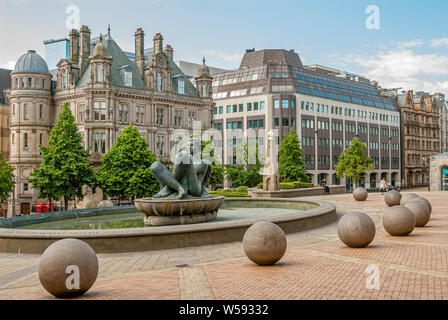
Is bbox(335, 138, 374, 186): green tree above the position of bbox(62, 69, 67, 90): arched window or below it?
below

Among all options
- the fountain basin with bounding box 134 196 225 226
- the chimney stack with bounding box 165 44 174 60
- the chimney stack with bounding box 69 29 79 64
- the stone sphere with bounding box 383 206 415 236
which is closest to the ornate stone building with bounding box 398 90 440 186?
the chimney stack with bounding box 165 44 174 60

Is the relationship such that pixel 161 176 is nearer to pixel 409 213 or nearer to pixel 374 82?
pixel 409 213

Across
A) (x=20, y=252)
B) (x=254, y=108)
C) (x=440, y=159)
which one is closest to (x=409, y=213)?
(x=20, y=252)

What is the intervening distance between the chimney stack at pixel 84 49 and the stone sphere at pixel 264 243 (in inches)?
1936

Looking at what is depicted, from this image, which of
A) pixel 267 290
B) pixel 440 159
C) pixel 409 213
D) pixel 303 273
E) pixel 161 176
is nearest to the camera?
pixel 267 290

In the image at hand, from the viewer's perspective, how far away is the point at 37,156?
56.0 meters

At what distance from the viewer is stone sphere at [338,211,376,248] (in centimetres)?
1451

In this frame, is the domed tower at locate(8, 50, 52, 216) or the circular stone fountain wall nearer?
the circular stone fountain wall

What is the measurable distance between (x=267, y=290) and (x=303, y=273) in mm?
1913

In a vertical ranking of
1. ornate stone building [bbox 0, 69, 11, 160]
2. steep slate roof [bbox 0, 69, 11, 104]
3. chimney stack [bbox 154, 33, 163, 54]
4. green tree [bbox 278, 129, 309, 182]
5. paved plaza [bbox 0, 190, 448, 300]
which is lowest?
paved plaza [bbox 0, 190, 448, 300]

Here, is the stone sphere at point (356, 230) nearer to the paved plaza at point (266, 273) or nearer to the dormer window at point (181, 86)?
the paved plaza at point (266, 273)

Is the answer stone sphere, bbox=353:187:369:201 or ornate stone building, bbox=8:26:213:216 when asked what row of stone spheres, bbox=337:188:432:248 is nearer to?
stone sphere, bbox=353:187:369:201

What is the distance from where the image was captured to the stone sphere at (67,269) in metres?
8.89

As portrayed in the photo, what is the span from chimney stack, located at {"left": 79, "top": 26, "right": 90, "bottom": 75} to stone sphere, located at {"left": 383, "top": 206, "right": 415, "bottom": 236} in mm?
46900
